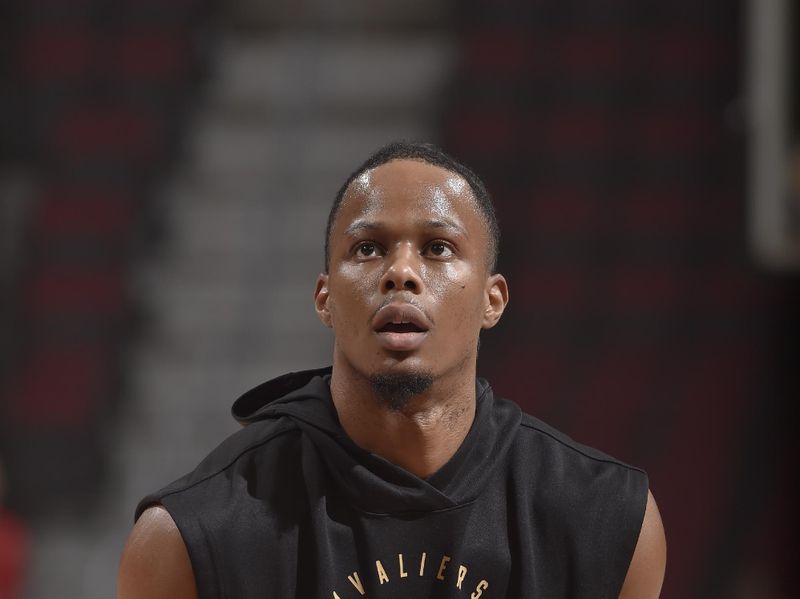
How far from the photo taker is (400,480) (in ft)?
4.82

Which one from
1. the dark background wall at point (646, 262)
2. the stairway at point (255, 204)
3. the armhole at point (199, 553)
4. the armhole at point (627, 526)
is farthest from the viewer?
the stairway at point (255, 204)

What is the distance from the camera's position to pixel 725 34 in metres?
4.46

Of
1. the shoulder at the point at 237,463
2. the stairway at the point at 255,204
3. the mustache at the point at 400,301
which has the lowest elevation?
the shoulder at the point at 237,463

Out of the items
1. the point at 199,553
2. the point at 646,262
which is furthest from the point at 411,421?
the point at 646,262

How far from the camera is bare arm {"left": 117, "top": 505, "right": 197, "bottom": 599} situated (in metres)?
1.40

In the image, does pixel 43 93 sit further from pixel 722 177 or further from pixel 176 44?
pixel 722 177

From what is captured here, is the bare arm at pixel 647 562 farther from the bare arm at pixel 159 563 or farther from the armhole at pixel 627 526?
the bare arm at pixel 159 563

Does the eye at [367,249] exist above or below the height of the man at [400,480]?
above

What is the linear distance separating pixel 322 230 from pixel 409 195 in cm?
304

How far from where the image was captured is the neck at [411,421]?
1.48 meters

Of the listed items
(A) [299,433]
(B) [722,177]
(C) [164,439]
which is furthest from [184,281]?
(A) [299,433]

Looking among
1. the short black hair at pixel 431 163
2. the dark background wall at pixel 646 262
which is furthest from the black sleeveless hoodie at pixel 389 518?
the dark background wall at pixel 646 262

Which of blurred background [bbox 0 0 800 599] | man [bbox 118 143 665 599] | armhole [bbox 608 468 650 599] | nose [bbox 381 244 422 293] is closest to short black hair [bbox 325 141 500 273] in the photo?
man [bbox 118 143 665 599]

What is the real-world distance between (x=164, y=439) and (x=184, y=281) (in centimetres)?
59
